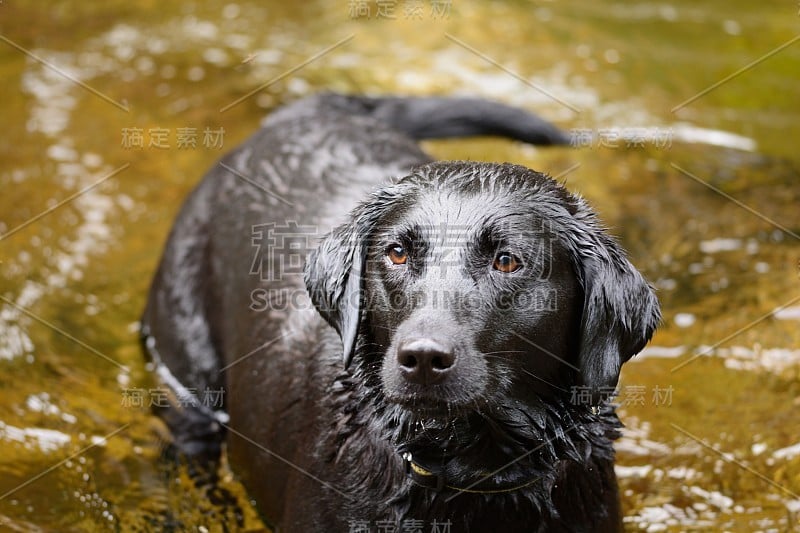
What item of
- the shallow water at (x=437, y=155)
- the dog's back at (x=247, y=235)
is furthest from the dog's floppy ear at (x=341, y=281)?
the shallow water at (x=437, y=155)

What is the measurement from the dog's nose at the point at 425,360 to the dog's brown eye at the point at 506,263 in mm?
372

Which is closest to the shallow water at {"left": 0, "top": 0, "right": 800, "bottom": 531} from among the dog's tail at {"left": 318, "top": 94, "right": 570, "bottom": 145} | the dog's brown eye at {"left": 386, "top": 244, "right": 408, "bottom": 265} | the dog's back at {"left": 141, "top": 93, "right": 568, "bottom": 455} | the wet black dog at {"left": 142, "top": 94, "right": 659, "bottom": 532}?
the dog's back at {"left": 141, "top": 93, "right": 568, "bottom": 455}

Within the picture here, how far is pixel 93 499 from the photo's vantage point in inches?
165

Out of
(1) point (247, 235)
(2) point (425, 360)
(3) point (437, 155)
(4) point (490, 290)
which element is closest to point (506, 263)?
(4) point (490, 290)

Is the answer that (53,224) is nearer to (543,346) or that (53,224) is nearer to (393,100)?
(393,100)

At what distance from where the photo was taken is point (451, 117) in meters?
6.01

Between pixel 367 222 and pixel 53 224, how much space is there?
3.51m

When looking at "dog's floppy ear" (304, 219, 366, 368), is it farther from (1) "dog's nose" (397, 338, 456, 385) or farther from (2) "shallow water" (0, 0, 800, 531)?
(2) "shallow water" (0, 0, 800, 531)

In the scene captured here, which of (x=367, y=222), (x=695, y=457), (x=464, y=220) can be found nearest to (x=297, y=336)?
(x=367, y=222)

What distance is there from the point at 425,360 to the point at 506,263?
463 millimetres

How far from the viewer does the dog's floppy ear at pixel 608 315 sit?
9.86 ft

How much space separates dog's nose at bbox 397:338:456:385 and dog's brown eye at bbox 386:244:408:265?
0.41 metres

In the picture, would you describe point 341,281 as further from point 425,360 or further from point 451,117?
point 451,117

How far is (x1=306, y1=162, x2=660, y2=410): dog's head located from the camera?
9.33 feet
